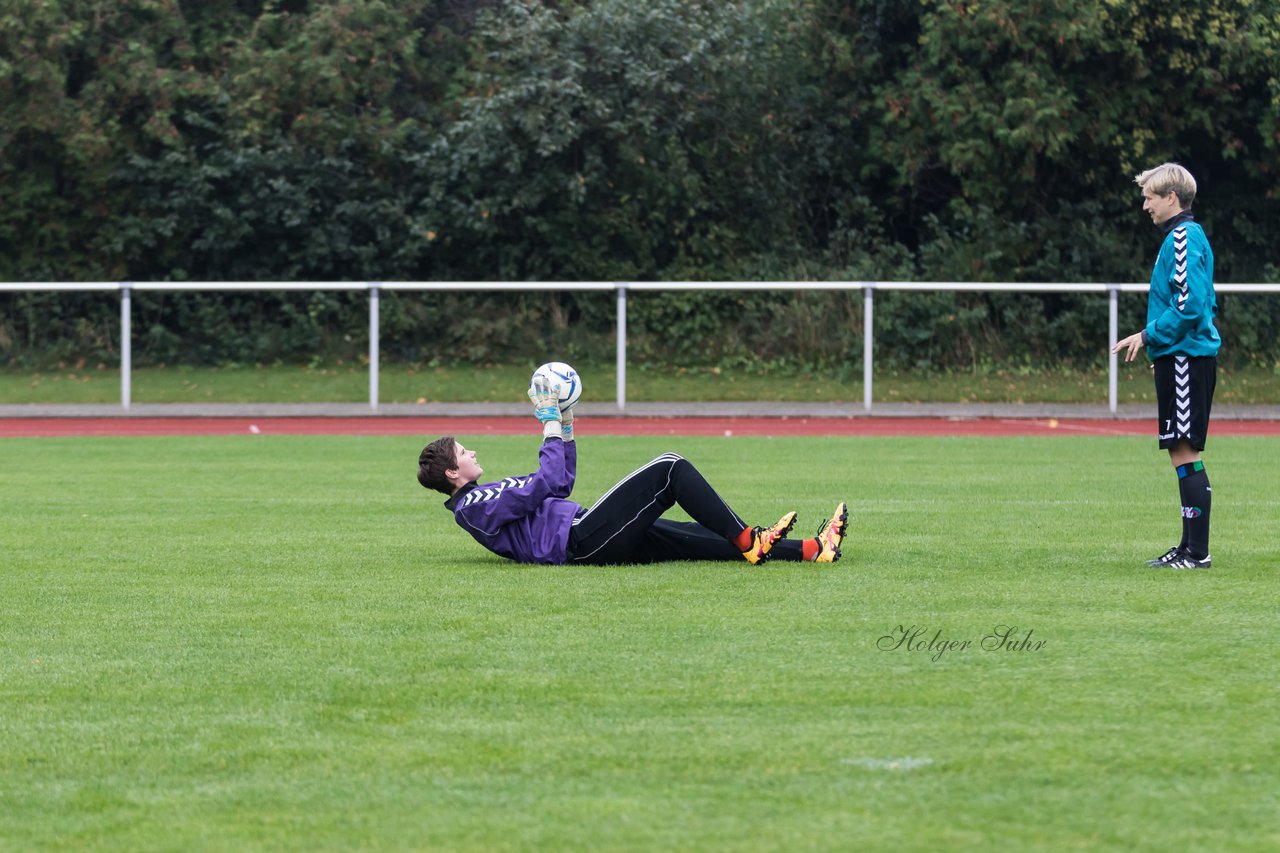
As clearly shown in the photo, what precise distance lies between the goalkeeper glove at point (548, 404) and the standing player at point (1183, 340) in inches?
106

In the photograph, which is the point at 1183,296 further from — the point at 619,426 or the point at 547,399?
the point at 619,426

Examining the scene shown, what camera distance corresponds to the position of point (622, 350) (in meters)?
22.0

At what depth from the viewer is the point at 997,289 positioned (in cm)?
2203

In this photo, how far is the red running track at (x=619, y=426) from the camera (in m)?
19.2

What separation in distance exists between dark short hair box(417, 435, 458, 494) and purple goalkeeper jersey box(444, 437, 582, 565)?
4.8 inches

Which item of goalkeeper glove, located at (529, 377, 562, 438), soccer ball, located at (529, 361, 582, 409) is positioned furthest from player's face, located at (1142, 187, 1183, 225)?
goalkeeper glove, located at (529, 377, 562, 438)

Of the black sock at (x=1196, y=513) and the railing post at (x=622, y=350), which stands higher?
the railing post at (x=622, y=350)

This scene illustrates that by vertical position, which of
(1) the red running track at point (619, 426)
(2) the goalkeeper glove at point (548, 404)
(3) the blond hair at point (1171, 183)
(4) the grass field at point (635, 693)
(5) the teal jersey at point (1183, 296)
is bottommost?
(4) the grass field at point (635, 693)

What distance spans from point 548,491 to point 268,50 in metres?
20.9

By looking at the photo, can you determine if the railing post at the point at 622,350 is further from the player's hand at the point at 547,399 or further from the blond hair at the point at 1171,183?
the blond hair at the point at 1171,183

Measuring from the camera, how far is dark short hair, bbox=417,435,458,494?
8.13m
